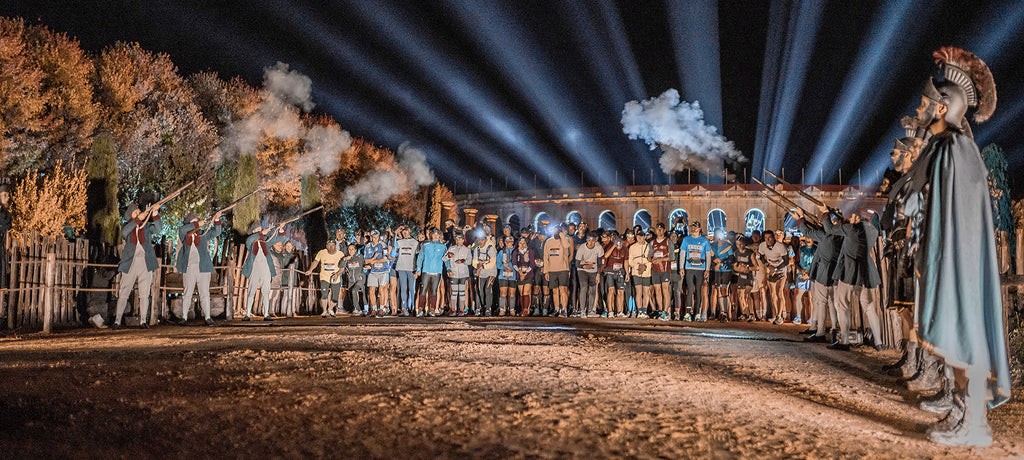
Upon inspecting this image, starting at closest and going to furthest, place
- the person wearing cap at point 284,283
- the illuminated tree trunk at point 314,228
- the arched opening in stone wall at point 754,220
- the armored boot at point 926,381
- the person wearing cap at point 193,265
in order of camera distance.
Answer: the armored boot at point 926,381 < the person wearing cap at point 193,265 < the person wearing cap at point 284,283 < the illuminated tree trunk at point 314,228 < the arched opening in stone wall at point 754,220

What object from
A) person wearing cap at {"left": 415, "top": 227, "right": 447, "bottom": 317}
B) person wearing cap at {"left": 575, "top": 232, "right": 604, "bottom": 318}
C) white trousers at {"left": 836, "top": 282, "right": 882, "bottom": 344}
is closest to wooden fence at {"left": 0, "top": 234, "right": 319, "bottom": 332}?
person wearing cap at {"left": 415, "top": 227, "right": 447, "bottom": 317}

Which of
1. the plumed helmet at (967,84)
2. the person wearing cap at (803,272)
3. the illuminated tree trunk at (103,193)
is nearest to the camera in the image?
the plumed helmet at (967,84)

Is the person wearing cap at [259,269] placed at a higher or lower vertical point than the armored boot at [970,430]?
higher

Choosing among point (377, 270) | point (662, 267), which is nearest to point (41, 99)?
point (377, 270)

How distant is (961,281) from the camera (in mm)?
3711

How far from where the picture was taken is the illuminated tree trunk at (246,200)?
95.6 feet

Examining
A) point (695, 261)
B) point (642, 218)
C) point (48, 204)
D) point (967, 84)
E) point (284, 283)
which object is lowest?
point (284, 283)

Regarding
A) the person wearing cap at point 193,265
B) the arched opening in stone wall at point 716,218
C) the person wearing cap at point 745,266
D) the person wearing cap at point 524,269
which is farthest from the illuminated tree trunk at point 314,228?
the arched opening in stone wall at point 716,218

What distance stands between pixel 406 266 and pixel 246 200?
17.4 metres

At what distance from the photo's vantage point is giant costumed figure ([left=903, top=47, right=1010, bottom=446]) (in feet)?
11.8

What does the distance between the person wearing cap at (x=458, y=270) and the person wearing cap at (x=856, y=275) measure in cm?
833

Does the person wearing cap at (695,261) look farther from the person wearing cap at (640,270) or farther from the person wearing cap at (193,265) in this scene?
the person wearing cap at (193,265)

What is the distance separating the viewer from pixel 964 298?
12.1 feet

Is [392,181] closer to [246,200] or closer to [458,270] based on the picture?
[246,200]
